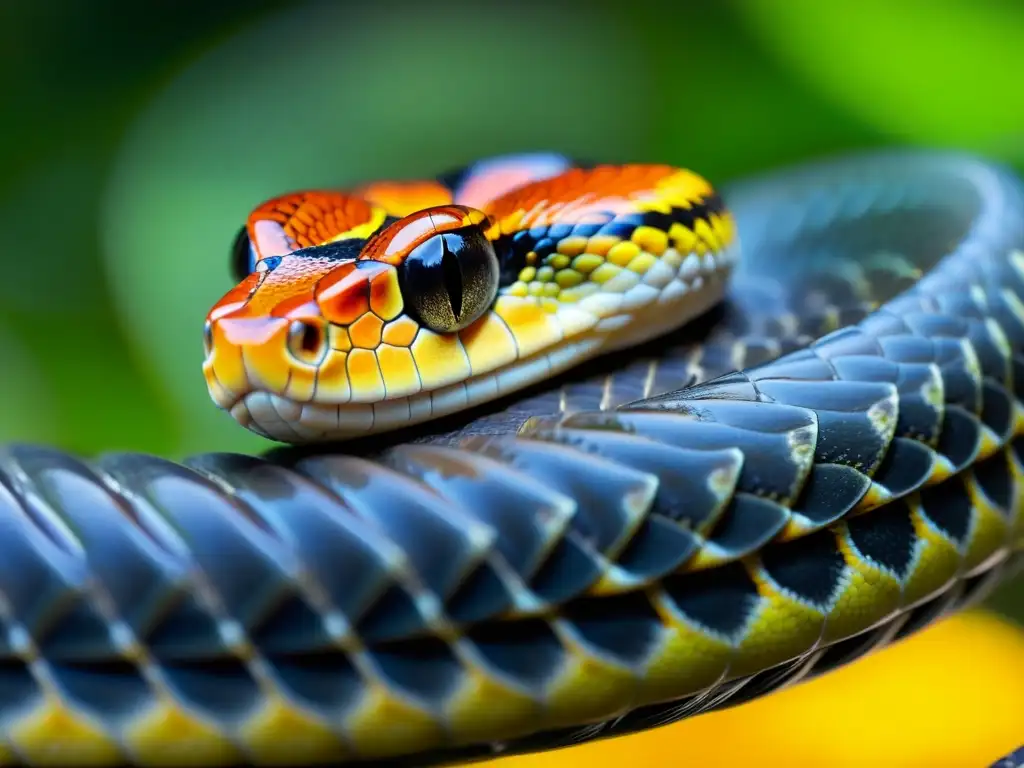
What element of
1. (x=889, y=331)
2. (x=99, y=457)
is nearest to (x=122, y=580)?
(x=99, y=457)

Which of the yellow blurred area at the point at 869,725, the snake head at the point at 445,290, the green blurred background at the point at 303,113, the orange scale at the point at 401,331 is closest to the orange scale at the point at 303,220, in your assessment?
the snake head at the point at 445,290

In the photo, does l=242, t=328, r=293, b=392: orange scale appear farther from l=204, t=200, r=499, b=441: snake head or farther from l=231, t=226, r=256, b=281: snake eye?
l=231, t=226, r=256, b=281: snake eye

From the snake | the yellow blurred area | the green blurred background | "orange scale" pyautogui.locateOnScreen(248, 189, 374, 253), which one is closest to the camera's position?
the snake

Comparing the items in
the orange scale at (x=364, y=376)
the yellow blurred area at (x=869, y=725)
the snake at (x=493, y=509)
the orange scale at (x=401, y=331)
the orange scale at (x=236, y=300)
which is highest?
the orange scale at (x=236, y=300)

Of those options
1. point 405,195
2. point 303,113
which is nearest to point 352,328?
point 405,195

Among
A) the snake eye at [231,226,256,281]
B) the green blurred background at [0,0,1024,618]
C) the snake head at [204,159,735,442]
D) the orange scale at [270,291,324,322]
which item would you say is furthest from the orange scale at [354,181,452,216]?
the green blurred background at [0,0,1024,618]

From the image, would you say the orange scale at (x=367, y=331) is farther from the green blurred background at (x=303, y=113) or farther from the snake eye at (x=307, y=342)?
the green blurred background at (x=303, y=113)

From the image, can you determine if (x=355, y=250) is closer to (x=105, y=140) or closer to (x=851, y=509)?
(x=851, y=509)

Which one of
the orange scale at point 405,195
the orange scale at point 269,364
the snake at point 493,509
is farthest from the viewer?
the orange scale at point 405,195
